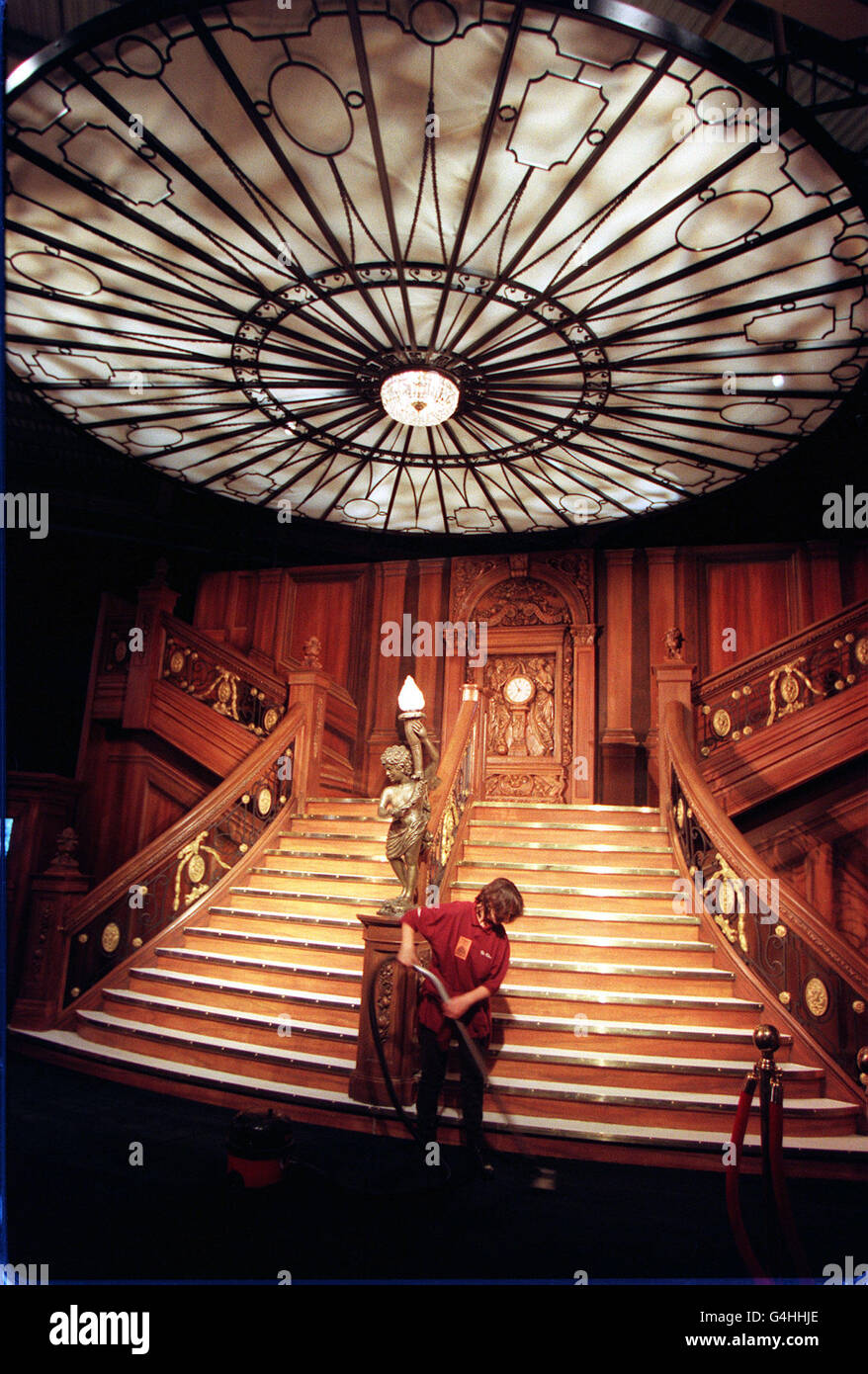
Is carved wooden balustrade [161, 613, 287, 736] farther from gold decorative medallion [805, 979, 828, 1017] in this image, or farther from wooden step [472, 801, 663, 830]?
gold decorative medallion [805, 979, 828, 1017]

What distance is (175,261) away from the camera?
4.13 metres

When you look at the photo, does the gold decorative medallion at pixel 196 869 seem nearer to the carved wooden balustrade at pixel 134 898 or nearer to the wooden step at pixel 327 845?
the carved wooden balustrade at pixel 134 898

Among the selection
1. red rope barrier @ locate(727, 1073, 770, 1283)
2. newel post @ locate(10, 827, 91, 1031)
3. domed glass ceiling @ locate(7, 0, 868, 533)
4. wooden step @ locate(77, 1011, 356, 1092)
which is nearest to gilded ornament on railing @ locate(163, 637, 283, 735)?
domed glass ceiling @ locate(7, 0, 868, 533)

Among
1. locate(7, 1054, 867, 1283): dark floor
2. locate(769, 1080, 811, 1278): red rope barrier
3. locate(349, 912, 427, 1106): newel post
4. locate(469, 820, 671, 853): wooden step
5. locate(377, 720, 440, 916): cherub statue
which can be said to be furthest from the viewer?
locate(469, 820, 671, 853): wooden step

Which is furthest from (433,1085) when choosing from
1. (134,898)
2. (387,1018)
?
(134,898)

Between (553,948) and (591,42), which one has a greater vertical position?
(591,42)

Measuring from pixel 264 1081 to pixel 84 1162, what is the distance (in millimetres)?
1117

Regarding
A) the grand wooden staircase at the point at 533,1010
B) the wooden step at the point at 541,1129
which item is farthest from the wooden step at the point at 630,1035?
the wooden step at the point at 541,1129

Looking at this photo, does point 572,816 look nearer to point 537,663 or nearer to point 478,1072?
point 537,663

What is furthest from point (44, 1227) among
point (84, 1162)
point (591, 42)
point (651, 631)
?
point (651, 631)

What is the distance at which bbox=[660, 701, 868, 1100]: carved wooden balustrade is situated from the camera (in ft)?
12.0

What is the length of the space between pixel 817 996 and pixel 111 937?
4097 mm

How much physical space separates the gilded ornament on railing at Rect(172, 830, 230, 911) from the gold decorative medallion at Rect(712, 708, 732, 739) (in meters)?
3.97
